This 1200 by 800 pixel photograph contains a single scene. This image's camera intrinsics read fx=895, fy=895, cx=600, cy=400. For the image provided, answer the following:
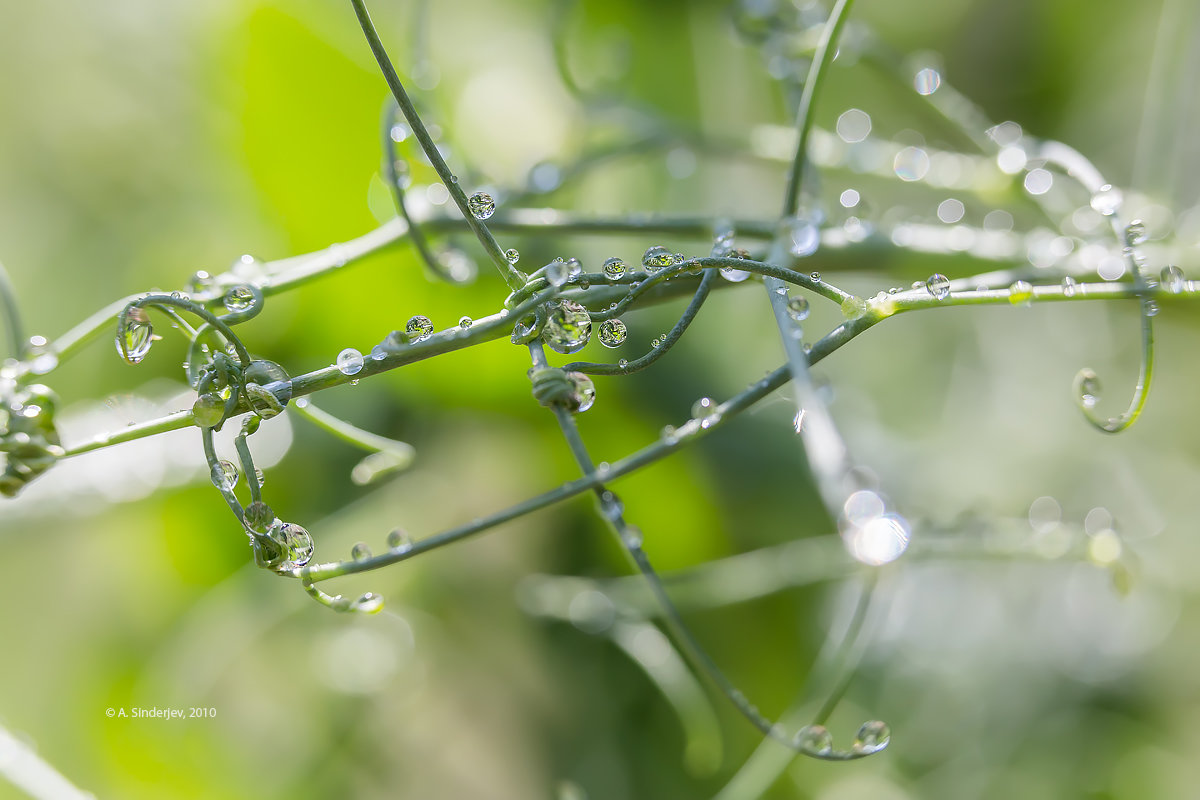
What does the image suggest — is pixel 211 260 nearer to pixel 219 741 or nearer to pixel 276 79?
pixel 276 79

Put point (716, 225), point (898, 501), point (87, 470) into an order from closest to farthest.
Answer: point (716, 225)
point (87, 470)
point (898, 501)

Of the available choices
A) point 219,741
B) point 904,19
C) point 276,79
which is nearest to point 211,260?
point 276,79

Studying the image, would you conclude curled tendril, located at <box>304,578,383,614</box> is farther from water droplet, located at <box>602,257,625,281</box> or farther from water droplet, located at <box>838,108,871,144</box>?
water droplet, located at <box>838,108,871,144</box>

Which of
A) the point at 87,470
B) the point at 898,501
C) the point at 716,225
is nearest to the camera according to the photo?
the point at 716,225

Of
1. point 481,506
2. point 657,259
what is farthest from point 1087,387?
point 481,506

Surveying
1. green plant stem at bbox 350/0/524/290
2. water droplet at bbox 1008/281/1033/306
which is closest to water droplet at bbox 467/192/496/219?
green plant stem at bbox 350/0/524/290

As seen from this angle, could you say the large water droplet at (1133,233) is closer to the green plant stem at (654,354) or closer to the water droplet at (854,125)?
the green plant stem at (654,354)

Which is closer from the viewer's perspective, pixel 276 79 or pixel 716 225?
pixel 716 225
